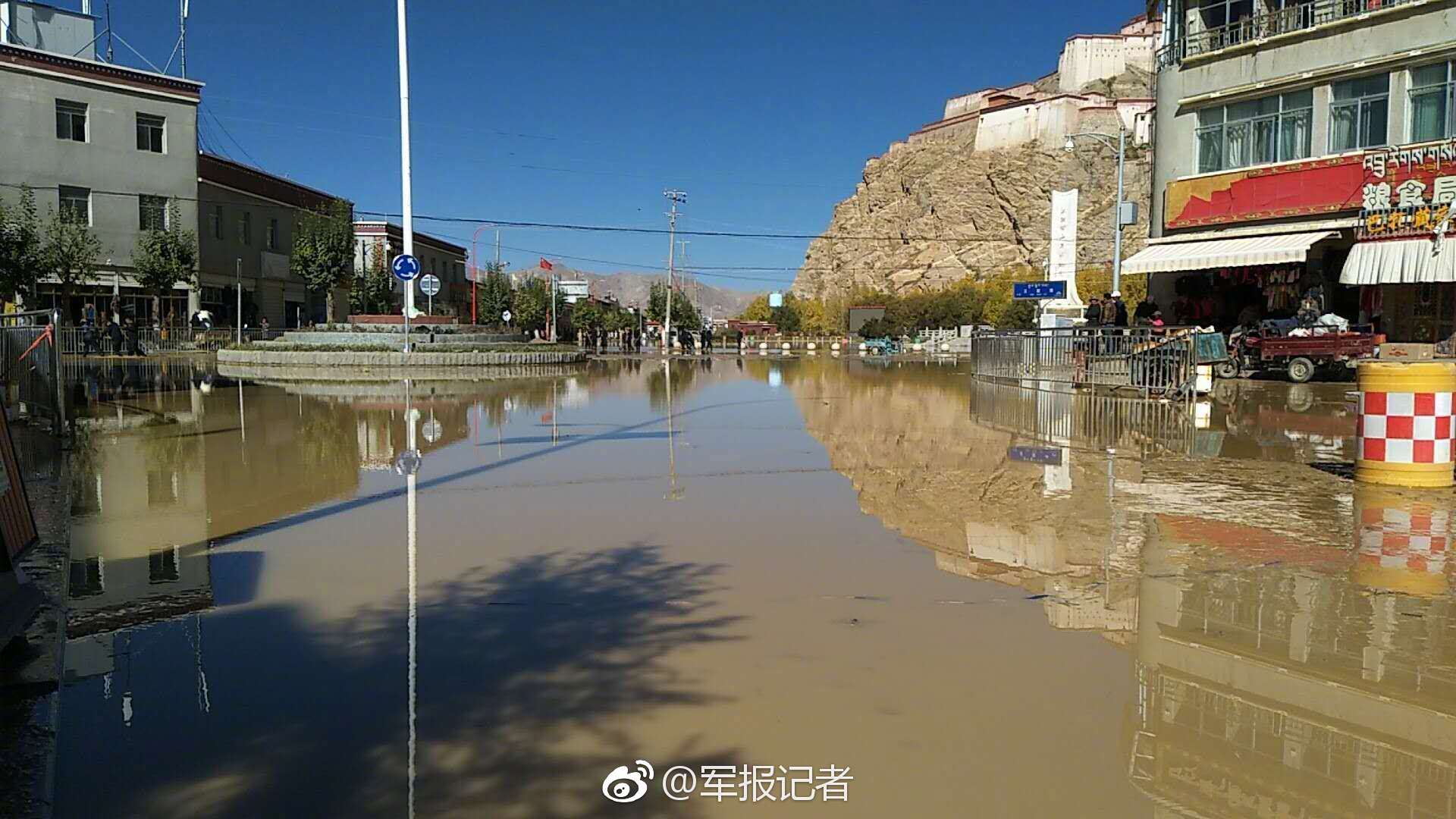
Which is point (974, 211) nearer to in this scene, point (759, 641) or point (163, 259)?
point (163, 259)

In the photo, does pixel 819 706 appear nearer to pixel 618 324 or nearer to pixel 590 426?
pixel 590 426

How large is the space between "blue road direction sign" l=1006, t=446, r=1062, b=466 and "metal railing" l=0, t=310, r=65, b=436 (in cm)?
1056

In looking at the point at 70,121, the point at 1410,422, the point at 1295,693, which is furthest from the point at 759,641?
the point at 70,121

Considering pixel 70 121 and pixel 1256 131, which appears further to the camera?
pixel 70 121

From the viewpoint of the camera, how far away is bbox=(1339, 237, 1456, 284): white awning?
866 inches

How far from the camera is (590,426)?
47.8 feet

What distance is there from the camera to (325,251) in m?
48.4

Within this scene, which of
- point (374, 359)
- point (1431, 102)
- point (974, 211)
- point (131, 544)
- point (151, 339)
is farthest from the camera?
point (974, 211)

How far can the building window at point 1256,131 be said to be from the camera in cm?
2512

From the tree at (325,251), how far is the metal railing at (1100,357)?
3511 cm

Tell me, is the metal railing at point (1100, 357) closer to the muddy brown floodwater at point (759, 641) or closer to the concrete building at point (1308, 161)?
the concrete building at point (1308, 161)

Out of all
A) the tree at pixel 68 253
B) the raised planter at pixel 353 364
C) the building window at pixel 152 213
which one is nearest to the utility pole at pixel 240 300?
the building window at pixel 152 213

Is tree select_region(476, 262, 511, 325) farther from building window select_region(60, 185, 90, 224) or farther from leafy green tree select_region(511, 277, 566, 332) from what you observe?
building window select_region(60, 185, 90, 224)

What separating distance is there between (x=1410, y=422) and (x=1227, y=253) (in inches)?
745
